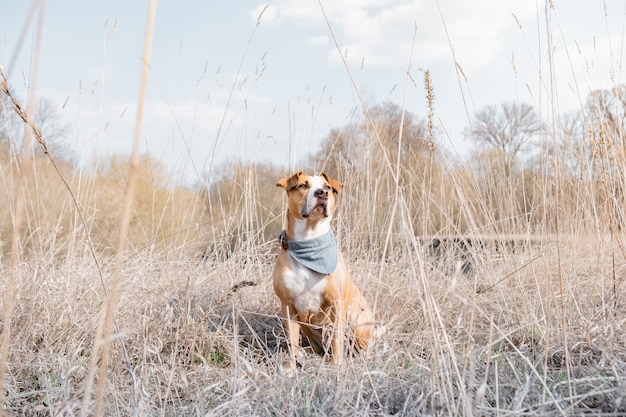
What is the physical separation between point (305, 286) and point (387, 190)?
177 centimetres

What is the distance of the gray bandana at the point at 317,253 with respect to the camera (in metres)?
2.37

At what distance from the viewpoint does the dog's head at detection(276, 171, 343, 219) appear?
239 centimetres

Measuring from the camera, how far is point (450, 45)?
1.77 m

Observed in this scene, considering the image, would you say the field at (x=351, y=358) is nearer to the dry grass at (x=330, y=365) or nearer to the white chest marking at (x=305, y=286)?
the dry grass at (x=330, y=365)

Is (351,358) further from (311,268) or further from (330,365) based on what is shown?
(311,268)

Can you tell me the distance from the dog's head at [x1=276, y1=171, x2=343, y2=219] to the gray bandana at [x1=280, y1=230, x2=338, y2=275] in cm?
12

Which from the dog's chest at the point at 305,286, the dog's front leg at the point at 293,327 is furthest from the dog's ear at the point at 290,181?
the dog's front leg at the point at 293,327

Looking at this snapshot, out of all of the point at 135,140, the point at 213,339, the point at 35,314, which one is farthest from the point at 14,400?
the point at 135,140

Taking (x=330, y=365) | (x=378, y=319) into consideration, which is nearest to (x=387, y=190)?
(x=378, y=319)

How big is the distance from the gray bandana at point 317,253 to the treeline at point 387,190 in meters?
0.31

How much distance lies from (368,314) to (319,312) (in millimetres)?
237

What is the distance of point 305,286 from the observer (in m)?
2.41

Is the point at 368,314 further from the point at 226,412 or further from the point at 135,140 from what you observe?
the point at 135,140

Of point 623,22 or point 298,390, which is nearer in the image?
point 298,390
